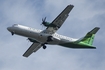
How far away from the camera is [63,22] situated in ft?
127

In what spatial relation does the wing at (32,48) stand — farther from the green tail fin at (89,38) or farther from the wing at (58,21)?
the green tail fin at (89,38)

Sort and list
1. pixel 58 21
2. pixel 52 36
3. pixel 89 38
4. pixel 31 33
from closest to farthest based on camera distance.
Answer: pixel 31 33, pixel 58 21, pixel 52 36, pixel 89 38

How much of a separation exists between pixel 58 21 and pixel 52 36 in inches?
90.5

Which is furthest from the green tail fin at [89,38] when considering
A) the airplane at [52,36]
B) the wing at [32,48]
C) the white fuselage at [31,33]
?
the wing at [32,48]

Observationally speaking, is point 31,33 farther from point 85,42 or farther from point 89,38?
point 89,38

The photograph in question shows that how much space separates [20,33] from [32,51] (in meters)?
5.99

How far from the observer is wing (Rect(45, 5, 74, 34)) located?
36.9 m

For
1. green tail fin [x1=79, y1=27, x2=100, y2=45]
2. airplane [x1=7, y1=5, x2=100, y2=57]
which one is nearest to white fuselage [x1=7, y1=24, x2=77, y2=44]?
airplane [x1=7, y1=5, x2=100, y2=57]

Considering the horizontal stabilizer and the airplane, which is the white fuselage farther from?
the horizontal stabilizer

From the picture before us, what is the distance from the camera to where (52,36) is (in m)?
39.2

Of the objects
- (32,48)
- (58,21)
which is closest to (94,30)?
(58,21)

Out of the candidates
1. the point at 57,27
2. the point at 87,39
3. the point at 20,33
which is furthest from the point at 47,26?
the point at 87,39

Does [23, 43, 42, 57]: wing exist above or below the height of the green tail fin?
below

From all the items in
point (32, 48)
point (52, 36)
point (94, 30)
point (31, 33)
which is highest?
point (94, 30)
